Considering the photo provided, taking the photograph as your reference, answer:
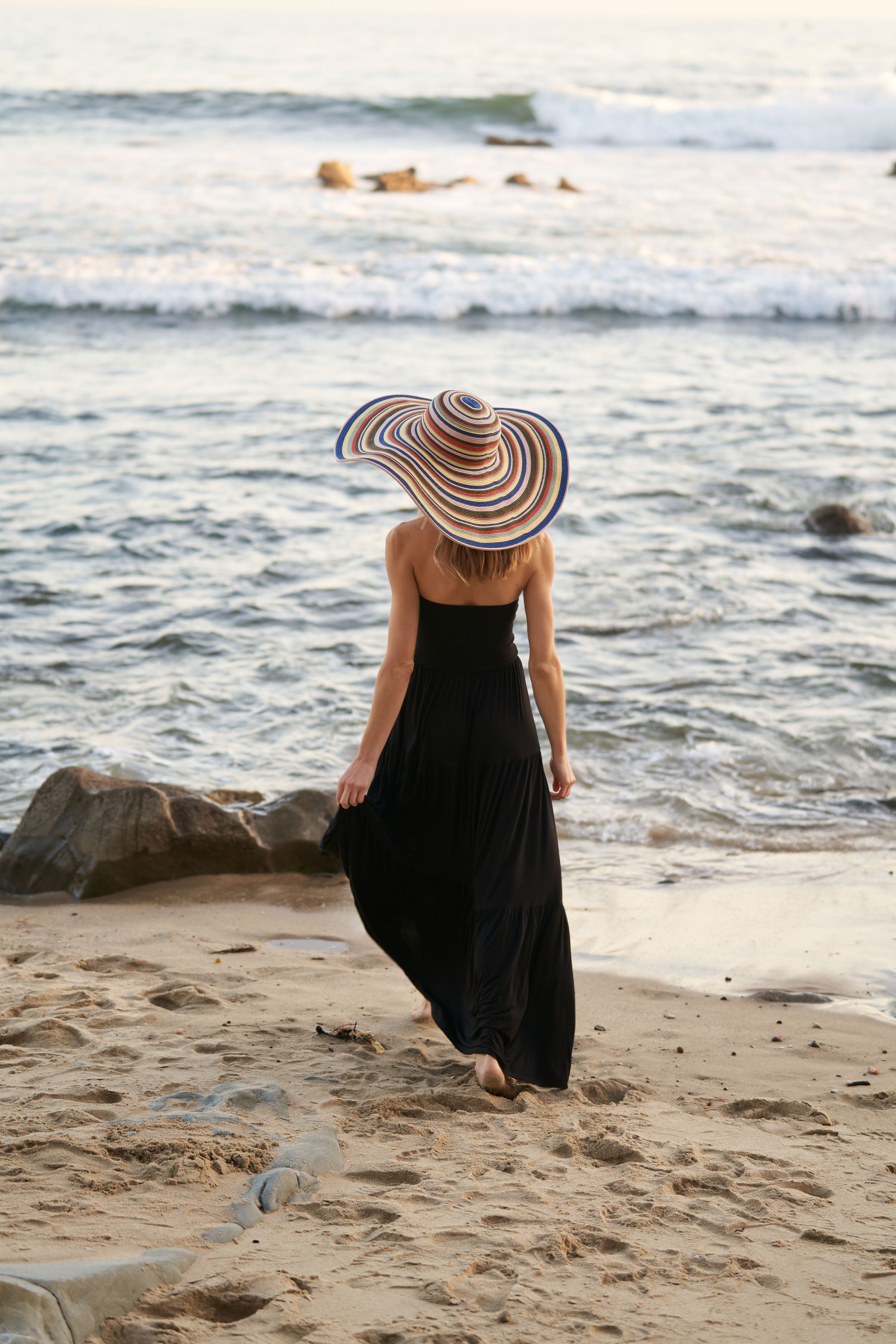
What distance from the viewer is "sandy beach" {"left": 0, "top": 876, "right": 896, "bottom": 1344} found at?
2250mm

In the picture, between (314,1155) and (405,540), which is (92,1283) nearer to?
(314,1155)

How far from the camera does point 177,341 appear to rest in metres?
15.3

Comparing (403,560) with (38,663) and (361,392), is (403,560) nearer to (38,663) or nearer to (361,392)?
(38,663)

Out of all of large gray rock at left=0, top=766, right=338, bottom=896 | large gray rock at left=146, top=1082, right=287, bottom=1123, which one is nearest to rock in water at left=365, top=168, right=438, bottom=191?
large gray rock at left=0, top=766, right=338, bottom=896

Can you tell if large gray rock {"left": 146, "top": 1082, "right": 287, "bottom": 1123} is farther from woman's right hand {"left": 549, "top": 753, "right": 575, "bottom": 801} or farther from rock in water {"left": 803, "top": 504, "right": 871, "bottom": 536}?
rock in water {"left": 803, "top": 504, "right": 871, "bottom": 536}

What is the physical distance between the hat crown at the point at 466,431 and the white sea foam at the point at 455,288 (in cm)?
1428

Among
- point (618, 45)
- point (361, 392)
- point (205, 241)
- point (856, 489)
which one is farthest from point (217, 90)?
point (856, 489)

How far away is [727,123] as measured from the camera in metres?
31.1

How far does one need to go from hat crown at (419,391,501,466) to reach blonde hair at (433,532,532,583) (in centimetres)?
21

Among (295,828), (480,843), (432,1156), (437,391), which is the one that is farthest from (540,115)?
(432,1156)

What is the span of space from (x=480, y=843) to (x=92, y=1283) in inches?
60.0

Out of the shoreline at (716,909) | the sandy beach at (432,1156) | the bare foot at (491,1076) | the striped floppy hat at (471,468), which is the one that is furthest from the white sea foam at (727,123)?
the bare foot at (491,1076)

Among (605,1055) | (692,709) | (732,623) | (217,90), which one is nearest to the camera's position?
(605,1055)

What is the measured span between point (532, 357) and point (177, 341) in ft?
14.5
